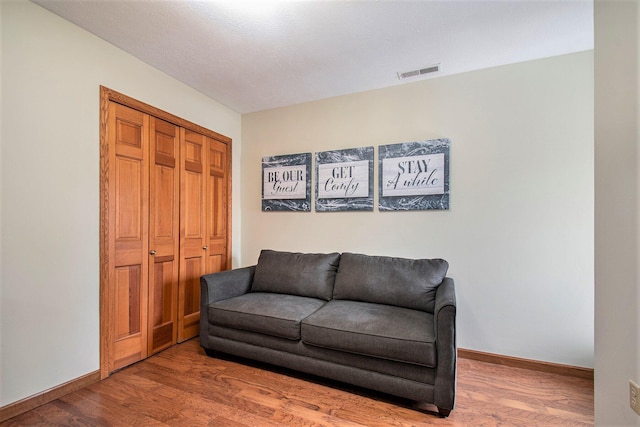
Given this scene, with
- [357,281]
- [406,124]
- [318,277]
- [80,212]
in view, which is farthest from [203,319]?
[406,124]

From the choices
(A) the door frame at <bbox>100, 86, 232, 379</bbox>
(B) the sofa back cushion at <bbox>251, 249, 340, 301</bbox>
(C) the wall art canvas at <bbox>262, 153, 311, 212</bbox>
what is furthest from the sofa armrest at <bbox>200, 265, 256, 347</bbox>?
(C) the wall art canvas at <bbox>262, 153, 311, 212</bbox>

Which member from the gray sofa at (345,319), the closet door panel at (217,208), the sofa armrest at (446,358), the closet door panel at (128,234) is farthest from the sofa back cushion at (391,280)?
the closet door panel at (128,234)

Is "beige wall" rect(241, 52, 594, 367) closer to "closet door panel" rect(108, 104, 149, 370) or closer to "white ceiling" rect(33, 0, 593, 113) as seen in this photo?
"white ceiling" rect(33, 0, 593, 113)

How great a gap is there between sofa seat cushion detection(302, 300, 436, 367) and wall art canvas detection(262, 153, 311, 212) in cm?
133

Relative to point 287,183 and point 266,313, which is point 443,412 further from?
point 287,183

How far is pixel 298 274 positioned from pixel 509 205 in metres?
1.94

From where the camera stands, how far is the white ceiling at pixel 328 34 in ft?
5.67

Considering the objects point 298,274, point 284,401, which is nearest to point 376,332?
point 284,401

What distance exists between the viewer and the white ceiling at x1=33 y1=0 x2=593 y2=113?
1.73 metres

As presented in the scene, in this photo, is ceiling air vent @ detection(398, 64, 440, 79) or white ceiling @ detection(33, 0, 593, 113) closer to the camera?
white ceiling @ detection(33, 0, 593, 113)

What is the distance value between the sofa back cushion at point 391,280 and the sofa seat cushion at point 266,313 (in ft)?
1.02

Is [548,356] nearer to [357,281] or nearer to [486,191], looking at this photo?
[486,191]

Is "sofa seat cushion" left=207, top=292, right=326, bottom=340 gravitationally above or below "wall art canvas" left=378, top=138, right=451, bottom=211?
below

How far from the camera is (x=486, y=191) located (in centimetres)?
238
